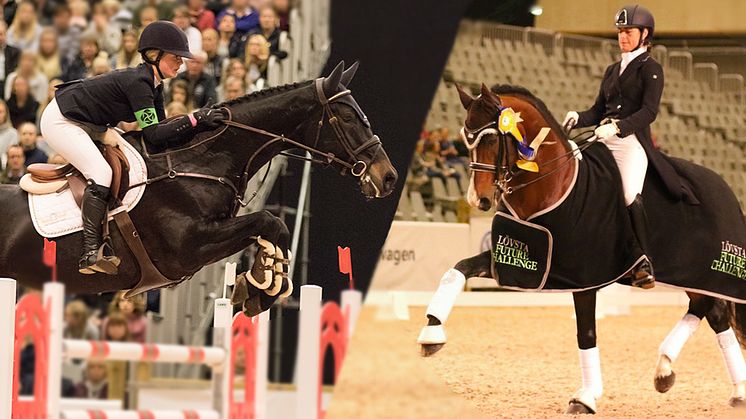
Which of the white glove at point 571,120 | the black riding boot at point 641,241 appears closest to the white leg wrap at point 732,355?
the black riding boot at point 641,241

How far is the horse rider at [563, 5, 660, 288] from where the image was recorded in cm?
322

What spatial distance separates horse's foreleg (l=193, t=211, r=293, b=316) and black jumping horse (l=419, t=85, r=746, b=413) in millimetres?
516

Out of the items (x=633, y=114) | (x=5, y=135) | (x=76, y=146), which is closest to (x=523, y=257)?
(x=633, y=114)

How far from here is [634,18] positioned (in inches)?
126

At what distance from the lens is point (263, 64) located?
356cm

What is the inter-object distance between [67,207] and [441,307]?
1.10 m

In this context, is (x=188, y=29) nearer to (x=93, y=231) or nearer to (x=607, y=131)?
(x=93, y=231)

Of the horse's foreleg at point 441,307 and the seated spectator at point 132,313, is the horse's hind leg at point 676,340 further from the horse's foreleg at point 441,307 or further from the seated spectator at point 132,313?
the seated spectator at point 132,313

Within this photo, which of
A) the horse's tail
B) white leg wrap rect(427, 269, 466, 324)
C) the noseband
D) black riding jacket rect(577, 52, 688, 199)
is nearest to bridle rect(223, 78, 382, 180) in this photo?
the noseband

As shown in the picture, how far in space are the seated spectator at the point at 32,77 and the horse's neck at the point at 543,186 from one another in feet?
7.82

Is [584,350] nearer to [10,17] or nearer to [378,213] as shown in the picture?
[378,213]

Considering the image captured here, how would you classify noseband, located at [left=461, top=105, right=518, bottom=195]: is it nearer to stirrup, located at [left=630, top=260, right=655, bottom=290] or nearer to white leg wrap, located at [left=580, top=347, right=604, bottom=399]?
stirrup, located at [left=630, top=260, right=655, bottom=290]

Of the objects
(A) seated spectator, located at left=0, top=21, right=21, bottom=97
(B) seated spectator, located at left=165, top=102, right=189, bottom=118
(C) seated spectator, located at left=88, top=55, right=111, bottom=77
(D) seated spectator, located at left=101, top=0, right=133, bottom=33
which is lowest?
(B) seated spectator, located at left=165, top=102, right=189, bottom=118

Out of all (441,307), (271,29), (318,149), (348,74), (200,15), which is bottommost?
(441,307)
